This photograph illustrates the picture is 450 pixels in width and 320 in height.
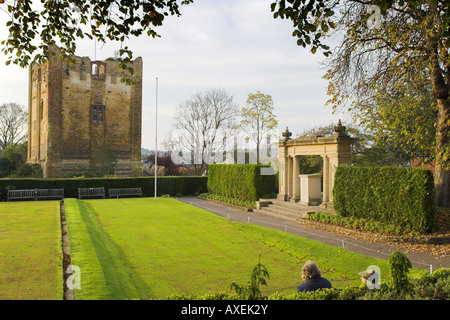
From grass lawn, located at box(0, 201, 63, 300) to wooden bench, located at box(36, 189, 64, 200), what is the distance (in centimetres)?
938

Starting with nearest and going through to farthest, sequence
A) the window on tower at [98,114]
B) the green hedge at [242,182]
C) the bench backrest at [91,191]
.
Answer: the green hedge at [242,182]
the bench backrest at [91,191]
the window on tower at [98,114]

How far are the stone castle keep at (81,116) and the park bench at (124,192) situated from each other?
11.0 m

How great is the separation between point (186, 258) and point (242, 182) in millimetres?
13340

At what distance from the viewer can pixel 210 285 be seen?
721cm

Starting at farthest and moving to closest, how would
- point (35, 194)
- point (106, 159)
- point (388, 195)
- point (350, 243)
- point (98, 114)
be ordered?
point (98, 114) → point (106, 159) → point (35, 194) → point (388, 195) → point (350, 243)

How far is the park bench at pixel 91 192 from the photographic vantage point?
82.4ft

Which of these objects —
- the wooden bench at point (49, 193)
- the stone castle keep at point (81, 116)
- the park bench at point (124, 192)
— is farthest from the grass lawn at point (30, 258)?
the stone castle keep at point (81, 116)

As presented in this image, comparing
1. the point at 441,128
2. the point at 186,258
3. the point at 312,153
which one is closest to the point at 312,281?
the point at 186,258

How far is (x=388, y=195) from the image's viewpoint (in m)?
12.7

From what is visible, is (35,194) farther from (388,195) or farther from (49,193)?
(388,195)

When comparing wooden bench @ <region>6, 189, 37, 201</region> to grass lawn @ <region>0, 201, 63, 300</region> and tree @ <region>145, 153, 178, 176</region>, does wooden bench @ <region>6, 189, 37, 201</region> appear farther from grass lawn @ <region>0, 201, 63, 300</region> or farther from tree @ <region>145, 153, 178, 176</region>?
tree @ <region>145, 153, 178, 176</region>

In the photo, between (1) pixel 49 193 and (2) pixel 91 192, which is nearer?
(1) pixel 49 193

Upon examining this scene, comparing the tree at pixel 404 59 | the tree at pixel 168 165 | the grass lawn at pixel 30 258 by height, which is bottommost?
the grass lawn at pixel 30 258

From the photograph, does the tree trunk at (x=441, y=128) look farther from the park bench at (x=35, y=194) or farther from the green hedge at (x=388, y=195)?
the park bench at (x=35, y=194)
